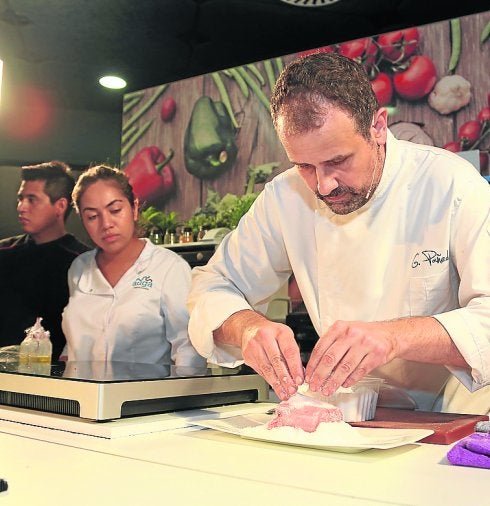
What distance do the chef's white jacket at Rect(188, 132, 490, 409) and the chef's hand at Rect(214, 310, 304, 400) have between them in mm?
188

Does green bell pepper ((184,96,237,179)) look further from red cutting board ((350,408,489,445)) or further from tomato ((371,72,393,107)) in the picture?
red cutting board ((350,408,489,445))

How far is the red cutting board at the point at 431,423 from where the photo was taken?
0.91 metres

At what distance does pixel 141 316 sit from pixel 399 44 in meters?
1.49

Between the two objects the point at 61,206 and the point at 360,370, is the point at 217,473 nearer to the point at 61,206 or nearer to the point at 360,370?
the point at 360,370

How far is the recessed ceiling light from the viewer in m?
3.20

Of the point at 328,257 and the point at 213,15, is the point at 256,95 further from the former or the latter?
the point at 328,257

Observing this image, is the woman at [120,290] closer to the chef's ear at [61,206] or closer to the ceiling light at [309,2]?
the chef's ear at [61,206]

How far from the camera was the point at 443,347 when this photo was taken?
3.45ft

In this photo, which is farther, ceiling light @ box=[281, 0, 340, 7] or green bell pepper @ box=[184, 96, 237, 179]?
green bell pepper @ box=[184, 96, 237, 179]

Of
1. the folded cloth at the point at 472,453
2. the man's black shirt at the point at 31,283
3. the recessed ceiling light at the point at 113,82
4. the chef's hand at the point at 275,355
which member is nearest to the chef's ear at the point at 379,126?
the chef's hand at the point at 275,355

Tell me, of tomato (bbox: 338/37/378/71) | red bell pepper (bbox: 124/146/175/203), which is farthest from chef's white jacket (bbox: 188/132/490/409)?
red bell pepper (bbox: 124/146/175/203)

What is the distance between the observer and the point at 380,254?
1.36 metres

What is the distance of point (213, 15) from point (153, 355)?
4.69ft

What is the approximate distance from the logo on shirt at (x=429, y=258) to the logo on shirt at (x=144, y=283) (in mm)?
1315
